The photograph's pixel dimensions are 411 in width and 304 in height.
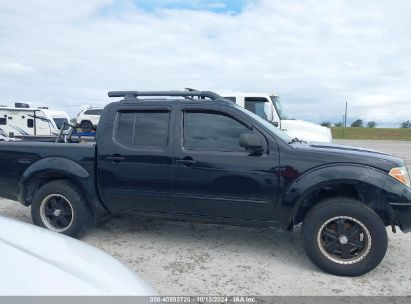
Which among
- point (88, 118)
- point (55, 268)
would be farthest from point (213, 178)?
Answer: point (88, 118)

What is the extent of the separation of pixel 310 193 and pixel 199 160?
1.27 metres

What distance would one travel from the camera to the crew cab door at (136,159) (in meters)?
4.33

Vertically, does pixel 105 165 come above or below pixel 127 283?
above

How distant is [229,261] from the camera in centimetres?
409

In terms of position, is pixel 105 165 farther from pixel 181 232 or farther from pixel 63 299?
pixel 63 299

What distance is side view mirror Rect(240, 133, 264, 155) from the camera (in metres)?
3.93

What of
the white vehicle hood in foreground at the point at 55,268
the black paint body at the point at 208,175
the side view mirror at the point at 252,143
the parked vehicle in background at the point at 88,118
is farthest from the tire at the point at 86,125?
the white vehicle hood in foreground at the point at 55,268

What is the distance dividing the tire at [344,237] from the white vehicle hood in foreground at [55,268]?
246 centimetres

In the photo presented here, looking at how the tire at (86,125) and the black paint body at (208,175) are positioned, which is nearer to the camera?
the black paint body at (208,175)

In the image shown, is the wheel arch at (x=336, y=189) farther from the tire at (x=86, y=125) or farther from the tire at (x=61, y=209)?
the tire at (x=86, y=125)

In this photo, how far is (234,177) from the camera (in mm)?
4078

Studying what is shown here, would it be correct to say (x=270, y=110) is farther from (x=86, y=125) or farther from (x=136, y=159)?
(x=86, y=125)

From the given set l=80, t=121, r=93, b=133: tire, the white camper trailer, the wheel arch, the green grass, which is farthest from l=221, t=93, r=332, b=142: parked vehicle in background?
the green grass

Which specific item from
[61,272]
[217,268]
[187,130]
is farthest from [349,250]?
[61,272]
